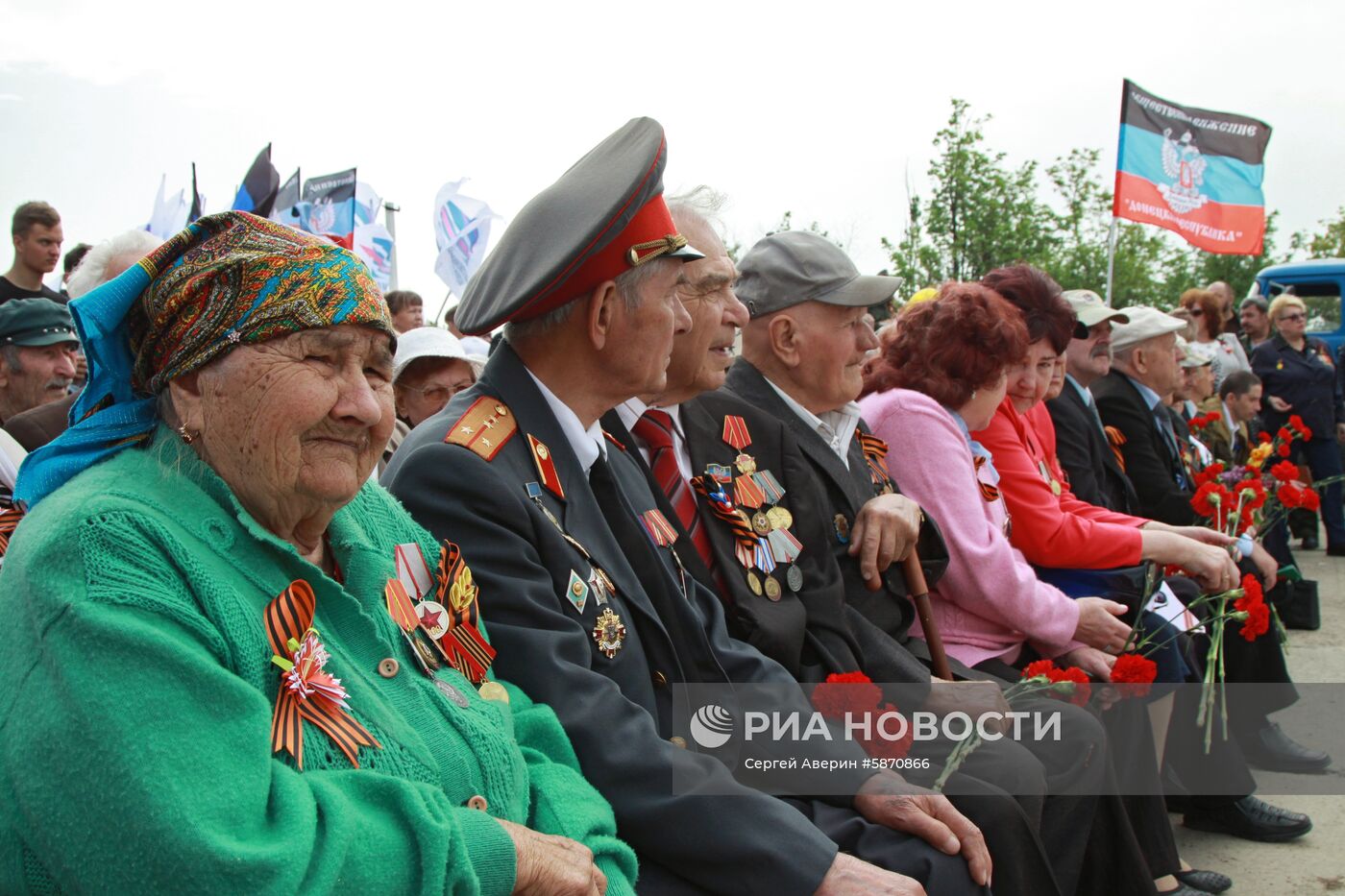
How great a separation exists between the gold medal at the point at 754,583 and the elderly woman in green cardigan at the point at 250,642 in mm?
961

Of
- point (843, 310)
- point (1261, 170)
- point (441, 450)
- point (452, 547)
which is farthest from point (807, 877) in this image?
point (1261, 170)

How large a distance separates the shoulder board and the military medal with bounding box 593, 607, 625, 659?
398 mm

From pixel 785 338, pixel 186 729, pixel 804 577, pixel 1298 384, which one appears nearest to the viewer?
pixel 186 729

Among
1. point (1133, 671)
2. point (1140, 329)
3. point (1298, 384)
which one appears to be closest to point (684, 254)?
point (1133, 671)

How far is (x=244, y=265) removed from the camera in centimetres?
172

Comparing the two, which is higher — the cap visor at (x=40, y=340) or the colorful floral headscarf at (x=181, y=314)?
the colorful floral headscarf at (x=181, y=314)

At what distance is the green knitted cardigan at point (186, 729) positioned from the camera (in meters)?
1.39

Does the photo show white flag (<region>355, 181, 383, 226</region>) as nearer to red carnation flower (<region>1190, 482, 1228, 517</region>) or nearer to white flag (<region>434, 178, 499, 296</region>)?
white flag (<region>434, 178, 499, 296</region>)

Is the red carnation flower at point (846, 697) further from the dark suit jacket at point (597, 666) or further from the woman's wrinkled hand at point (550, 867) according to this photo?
the woman's wrinkled hand at point (550, 867)

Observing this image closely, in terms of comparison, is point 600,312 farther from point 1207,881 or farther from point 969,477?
point 1207,881

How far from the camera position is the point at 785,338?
362 cm

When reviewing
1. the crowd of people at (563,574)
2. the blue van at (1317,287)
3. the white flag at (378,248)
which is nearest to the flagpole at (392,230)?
the white flag at (378,248)

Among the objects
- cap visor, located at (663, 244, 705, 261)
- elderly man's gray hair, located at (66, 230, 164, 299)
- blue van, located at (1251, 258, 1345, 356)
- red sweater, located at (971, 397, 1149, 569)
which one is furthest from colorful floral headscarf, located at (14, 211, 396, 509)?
blue van, located at (1251, 258, 1345, 356)

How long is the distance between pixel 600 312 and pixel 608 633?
2.42ft
